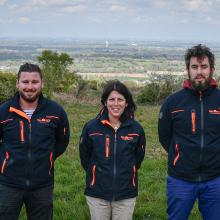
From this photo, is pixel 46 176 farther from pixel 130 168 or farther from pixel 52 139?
pixel 130 168

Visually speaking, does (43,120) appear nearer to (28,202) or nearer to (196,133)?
(28,202)

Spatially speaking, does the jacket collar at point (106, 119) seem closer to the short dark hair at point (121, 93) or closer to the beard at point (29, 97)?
the short dark hair at point (121, 93)

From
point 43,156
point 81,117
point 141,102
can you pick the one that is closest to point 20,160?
point 43,156

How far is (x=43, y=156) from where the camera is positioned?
4258 mm

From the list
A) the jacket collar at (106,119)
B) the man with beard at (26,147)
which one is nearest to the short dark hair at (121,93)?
the jacket collar at (106,119)

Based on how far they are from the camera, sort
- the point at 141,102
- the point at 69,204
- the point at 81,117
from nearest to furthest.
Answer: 1. the point at 69,204
2. the point at 81,117
3. the point at 141,102

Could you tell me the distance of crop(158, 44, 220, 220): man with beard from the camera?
13.5ft

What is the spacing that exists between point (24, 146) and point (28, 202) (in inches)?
24.6

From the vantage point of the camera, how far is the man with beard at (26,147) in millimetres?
4191

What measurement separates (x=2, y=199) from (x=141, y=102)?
23558 mm

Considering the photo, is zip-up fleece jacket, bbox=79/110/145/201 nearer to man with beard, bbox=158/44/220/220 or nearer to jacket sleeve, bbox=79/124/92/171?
jacket sleeve, bbox=79/124/92/171

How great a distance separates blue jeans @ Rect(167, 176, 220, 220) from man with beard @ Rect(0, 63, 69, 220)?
130cm

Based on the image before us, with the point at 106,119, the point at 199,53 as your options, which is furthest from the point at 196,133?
the point at 106,119

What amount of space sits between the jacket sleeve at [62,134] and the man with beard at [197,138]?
1.15m
